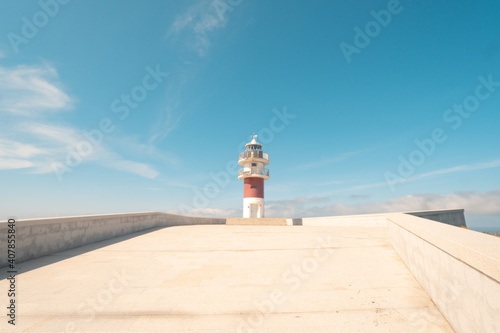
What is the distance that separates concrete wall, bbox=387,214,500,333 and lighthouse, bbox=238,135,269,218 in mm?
25858

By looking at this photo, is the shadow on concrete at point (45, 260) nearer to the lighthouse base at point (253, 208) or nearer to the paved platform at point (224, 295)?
the paved platform at point (224, 295)

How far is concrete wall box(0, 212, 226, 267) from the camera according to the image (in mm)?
5359

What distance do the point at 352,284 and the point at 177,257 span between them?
4017 millimetres

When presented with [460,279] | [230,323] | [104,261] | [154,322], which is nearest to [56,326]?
[154,322]

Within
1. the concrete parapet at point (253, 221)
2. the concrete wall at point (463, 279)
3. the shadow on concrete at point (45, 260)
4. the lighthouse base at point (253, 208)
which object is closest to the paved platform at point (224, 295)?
the shadow on concrete at point (45, 260)

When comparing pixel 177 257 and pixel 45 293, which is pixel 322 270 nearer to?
pixel 177 257

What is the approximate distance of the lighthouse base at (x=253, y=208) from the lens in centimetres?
2892

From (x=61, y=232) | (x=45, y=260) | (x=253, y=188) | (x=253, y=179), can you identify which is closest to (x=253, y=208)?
(x=253, y=188)

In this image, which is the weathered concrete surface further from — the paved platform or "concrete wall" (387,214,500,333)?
"concrete wall" (387,214,500,333)

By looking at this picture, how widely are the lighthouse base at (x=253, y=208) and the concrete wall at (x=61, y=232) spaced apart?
725 inches

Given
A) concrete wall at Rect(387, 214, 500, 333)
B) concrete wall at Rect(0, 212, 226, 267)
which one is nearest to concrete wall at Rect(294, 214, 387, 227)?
concrete wall at Rect(387, 214, 500, 333)

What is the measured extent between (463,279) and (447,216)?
13404 millimetres

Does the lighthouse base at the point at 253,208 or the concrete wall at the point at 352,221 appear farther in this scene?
the lighthouse base at the point at 253,208

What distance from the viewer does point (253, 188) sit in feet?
96.6
